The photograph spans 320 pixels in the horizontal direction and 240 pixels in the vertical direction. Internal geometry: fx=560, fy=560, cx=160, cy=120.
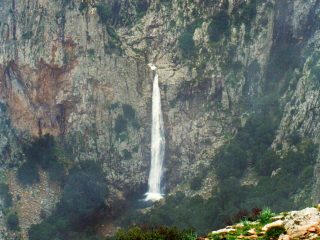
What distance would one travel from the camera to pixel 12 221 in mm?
78750

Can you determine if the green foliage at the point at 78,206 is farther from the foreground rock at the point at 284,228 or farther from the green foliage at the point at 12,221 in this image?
the foreground rock at the point at 284,228

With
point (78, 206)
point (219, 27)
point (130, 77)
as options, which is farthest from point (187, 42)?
point (78, 206)

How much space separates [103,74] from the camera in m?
83.0

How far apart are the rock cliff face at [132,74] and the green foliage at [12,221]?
9.04 metres

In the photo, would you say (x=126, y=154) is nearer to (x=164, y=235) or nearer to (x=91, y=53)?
(x=91, y=53)

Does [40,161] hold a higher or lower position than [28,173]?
higher

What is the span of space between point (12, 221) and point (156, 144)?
23209mm

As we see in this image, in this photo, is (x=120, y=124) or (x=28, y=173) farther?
(x=28, y=173)

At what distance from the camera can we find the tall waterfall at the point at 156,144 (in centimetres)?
8181

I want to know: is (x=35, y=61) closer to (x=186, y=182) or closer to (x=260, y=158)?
(x=186, y=182)

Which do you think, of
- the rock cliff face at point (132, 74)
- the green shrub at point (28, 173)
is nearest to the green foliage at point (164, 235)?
the rock cliff face at point (132, 74)

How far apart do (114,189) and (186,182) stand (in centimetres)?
1104

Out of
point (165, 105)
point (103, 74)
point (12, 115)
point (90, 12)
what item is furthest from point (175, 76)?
point (12, 115)

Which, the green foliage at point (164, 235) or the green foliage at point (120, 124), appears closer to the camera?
A: the green foliage at point (164, 235)
